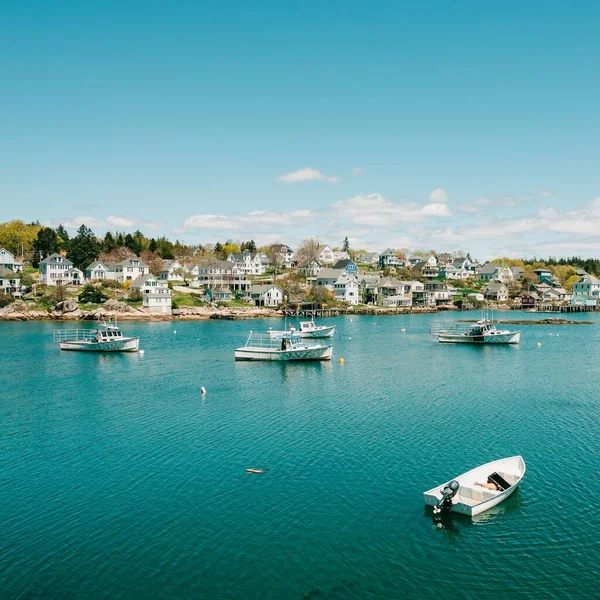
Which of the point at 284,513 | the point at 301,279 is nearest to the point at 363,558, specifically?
the point at 284,513

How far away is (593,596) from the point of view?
21.0m

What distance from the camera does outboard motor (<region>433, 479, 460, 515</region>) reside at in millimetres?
27109

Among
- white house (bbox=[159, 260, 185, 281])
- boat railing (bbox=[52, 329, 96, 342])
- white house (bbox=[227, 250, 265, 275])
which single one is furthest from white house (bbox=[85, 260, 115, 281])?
boat railing (bbox=[52, 329, 96, 342])

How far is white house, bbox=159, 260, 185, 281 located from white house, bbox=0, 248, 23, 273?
129 feet

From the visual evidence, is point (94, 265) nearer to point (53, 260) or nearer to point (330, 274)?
point (53, 260)

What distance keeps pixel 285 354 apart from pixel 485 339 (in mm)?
37370

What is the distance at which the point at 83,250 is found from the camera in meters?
163

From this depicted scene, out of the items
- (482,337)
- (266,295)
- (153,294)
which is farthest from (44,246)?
(482,337)

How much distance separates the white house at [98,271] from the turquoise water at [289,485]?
100 m

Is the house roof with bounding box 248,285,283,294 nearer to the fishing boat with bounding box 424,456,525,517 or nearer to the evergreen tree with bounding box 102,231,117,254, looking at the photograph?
the evergreen tree with bounding box 102,231,117,254

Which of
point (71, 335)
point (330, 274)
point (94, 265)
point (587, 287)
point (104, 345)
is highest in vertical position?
point (94, 265)

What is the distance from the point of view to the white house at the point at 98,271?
15775cm

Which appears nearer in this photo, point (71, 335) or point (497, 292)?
point (71, 335)

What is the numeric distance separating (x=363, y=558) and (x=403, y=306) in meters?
151
